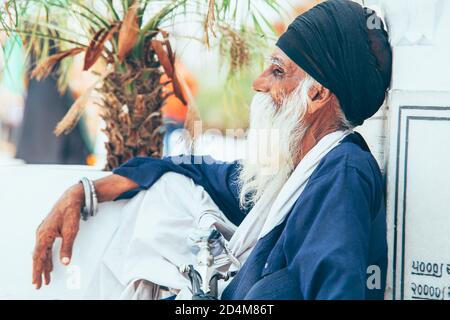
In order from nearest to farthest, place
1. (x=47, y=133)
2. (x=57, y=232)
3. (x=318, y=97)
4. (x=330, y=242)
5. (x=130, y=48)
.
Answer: (x=330, y=242) < (x=318, y=97) < (x=57, y=232) < (x=130, y=48) < (x=47, y=133)

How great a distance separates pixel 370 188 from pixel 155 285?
1.06 metres

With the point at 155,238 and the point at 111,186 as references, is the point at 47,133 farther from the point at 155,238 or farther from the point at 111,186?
the point at 155,238

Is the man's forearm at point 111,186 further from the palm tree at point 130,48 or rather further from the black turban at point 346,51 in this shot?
the black turban at point 346,51

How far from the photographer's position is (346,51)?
265 centimetres

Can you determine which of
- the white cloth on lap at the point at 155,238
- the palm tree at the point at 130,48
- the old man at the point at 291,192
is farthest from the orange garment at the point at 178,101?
the white cloth on lap at the point at 155,238

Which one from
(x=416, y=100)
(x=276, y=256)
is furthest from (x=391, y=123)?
(x=276, y=256)

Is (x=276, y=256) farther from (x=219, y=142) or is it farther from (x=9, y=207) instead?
(x=9, y=207)

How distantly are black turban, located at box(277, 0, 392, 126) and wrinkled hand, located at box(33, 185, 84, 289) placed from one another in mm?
1048

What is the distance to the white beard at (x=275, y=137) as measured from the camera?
2799mm

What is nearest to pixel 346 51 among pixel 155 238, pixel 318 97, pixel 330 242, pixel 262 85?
pixel 318 97

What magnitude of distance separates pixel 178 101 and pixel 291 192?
4.09ft

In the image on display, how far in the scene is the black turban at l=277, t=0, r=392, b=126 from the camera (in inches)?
105
